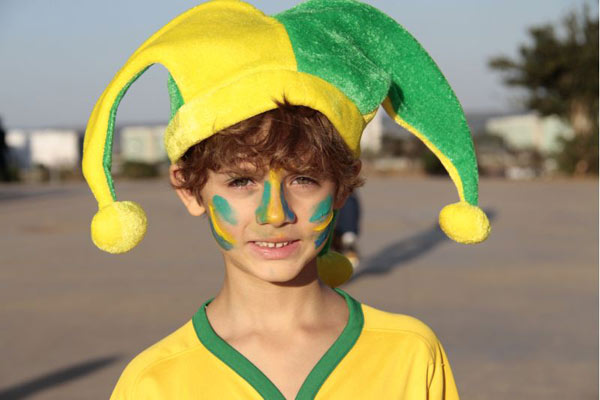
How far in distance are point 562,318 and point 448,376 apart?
249 inches

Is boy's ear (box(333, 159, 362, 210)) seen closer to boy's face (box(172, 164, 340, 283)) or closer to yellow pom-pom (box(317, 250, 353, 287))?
boy's face (box(172, 164, 340, 283))

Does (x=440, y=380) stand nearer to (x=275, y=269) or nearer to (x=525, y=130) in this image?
(x=275, y=269)

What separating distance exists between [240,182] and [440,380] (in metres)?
0.64

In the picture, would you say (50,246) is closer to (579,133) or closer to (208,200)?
(208,200)

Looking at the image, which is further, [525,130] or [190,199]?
[525,130]

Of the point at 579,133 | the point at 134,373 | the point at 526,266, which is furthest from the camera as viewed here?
the point at 579,133

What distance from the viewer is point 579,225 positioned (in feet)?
53.4

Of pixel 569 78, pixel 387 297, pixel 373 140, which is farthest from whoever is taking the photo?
pixel 373 140

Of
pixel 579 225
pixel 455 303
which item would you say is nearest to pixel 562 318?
pixel 455 303

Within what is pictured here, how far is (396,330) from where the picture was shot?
7.07ft

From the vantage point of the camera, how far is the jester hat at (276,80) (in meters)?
1.91

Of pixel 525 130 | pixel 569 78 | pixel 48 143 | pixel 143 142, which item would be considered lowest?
pixel 143 142

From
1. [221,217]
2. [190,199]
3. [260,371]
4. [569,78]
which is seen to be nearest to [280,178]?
[221,217]

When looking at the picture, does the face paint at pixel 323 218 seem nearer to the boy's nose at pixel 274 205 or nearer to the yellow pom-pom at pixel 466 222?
the boy's nose at pixel 274 205
